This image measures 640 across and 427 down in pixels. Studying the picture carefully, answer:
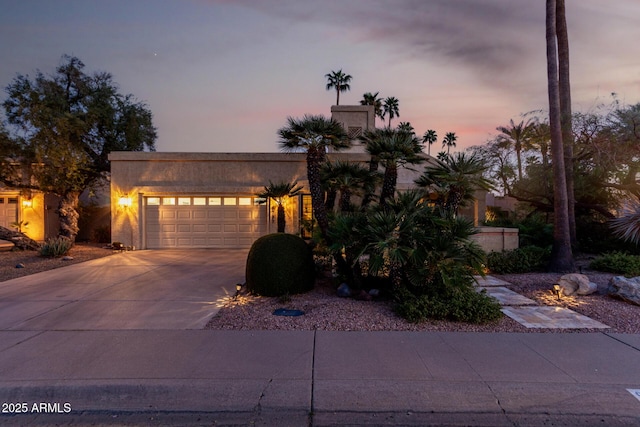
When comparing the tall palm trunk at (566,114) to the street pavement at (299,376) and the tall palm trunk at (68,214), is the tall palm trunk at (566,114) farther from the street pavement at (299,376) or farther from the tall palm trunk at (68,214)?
the tall palm trunk at (68,214)

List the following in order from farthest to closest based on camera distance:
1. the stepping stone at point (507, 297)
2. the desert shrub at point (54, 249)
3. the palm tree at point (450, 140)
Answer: the palm tree at point (450, 140) < the desert shrub at point (54, 249) < the stepping stone at point (507, 297)

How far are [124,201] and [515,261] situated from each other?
1299 cm

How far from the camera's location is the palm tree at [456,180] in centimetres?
619

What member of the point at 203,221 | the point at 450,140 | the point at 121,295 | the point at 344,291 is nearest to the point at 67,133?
the point at 203,221

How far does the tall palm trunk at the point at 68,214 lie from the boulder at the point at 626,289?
55.8ft

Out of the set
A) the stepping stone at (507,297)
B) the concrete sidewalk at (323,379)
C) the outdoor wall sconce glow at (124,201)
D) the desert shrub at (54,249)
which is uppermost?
the outdoor wall sconce glow at (124,201)

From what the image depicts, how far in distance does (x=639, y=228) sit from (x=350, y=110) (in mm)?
12852

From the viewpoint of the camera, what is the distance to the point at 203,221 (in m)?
14.2

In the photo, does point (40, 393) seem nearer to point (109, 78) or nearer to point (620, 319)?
point (620, 319)

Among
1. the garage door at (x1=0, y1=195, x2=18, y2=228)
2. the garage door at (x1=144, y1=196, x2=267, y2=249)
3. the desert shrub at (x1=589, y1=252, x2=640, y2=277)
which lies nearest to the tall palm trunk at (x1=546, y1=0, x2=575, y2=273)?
the desert shrub at (x1=589, y1=252, x2=640, y2=277)

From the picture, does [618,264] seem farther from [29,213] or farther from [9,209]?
[9,209]

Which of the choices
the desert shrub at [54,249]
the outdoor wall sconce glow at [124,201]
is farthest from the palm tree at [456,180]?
the desert shrub at [54,249]

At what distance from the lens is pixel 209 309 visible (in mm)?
6207

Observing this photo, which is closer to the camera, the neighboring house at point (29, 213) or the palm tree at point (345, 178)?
the palm tree at point (345, 178)
